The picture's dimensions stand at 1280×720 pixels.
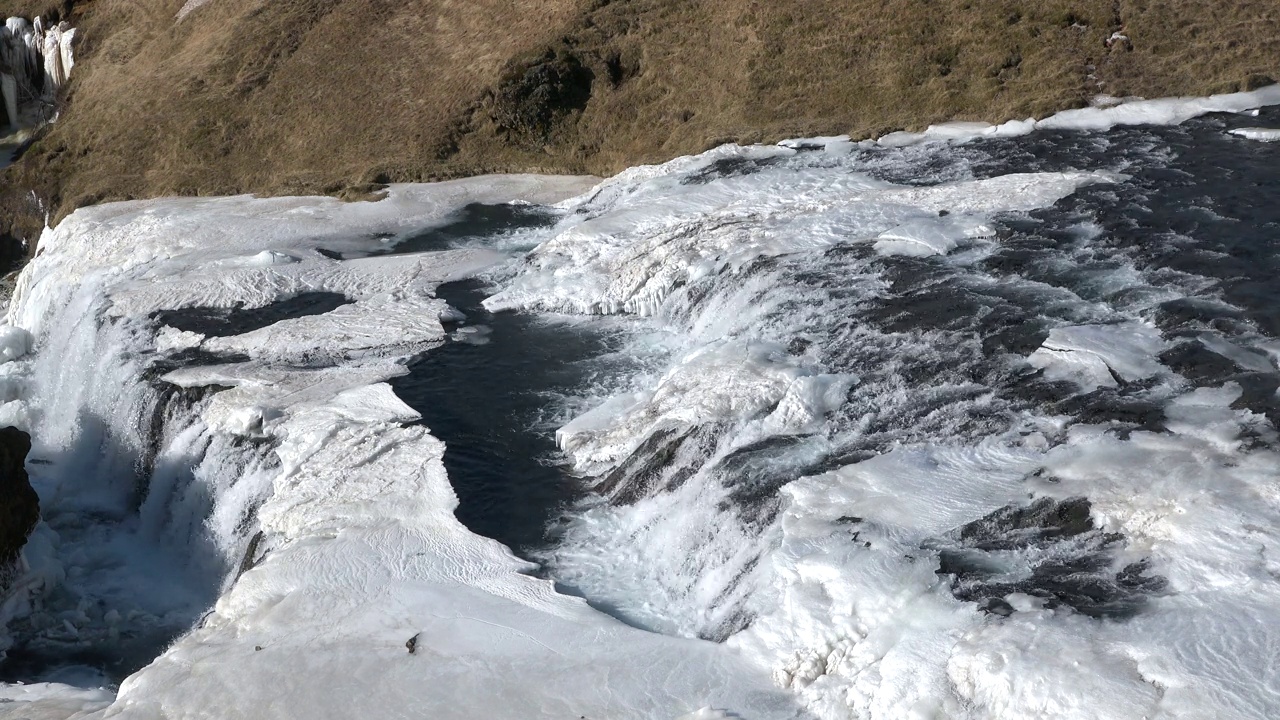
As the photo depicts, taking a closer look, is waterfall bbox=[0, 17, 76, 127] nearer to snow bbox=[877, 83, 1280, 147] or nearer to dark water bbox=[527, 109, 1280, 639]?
snow bbox=[877, 83, 1280, 147]

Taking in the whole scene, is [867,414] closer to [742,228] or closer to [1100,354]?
[1100,354]

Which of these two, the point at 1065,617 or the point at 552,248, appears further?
the point at 552,248

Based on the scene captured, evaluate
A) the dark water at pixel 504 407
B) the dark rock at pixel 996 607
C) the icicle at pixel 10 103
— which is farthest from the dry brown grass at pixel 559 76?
the dark rock at pixel 996 607

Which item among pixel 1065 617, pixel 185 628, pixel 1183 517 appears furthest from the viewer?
pixel 185 628

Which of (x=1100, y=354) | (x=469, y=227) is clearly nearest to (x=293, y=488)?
(x=1100, y=354)

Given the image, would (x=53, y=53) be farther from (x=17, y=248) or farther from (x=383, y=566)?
(x=383, y=566)

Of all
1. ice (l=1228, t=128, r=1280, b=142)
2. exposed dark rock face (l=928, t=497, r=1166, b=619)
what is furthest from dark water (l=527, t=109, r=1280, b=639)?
ice (l=1228, t=128, r=1280, b=142)

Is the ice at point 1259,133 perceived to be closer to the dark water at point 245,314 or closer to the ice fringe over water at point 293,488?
the ice fringe over water at point 293,488

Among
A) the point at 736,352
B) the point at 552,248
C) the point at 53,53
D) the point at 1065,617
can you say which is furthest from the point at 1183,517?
the point at 53,53
